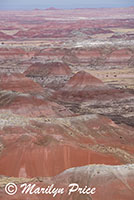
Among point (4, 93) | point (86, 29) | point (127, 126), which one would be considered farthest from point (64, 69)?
point (86, 29)

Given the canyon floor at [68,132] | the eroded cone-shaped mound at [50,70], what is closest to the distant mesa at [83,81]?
the canyon floor at [68,132]

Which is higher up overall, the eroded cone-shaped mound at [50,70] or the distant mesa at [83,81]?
the distant mesa at [83,81]

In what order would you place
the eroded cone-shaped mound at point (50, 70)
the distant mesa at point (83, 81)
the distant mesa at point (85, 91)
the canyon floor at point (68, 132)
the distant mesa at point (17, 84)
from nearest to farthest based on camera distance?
the canyon floor at point (68, 132) < the distant mesa at point (85, 91) < the distant mesa at point (17, 84) < the distant mesa at point (83, 81) < the eroded cone-shaped mound at point (50, 70)

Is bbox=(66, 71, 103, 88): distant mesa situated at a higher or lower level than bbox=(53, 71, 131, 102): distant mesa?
higher

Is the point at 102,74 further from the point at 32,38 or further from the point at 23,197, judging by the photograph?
the point at 32,38

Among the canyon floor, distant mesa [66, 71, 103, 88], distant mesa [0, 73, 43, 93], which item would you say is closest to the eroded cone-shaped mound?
the canyon floor

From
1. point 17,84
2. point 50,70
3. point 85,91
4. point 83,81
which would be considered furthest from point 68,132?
point 50,70

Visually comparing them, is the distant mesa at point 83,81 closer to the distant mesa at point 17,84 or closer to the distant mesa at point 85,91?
the distant mesa at point 85,91

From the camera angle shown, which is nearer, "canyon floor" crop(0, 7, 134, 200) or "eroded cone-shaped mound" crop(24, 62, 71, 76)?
"canyon floor" crop(0, 7, 134, 200)

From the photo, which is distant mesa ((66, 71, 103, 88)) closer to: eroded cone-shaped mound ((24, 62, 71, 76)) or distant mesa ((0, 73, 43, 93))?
distant mesa ((0, 73, 43, 93))

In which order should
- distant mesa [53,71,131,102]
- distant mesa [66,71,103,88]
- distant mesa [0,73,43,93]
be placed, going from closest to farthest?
distant mesa [53,71,131,102] → distant mesa [0,73,43,93] → distant mesa [66,71,103,88]

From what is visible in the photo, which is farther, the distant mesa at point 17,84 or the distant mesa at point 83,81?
the distant mesa at point 83,81
